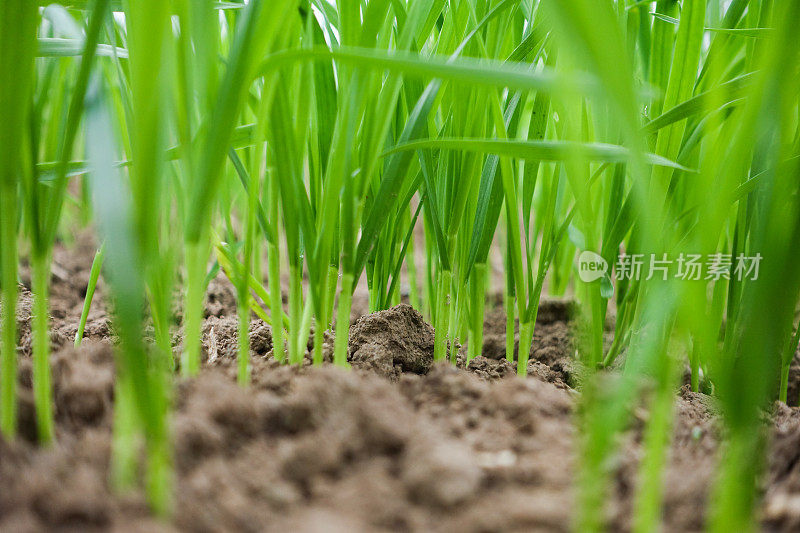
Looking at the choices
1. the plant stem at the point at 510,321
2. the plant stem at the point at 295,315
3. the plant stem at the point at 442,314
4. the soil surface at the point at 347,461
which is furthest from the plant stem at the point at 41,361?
the plant stem at the point at 510,321

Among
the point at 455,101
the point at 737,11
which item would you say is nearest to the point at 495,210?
the point at 455,101

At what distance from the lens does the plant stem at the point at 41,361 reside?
40cm

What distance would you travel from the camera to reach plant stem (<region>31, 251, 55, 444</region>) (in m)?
0.40

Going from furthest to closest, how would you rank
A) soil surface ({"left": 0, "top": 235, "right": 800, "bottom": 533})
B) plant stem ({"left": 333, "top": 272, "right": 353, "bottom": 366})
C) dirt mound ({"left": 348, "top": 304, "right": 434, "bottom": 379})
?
dirt mound ({"left": 348, "top": 304, "right": 434, "bottom": 379}) → plant stem ({"left": 333, "top": 272, "right": 353, "bottom": 366}) → soil surface ({"left": 0, "top": 235, "right": 800, "bottom": 533})

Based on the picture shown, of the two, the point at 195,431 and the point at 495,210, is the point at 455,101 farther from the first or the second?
the point at 195,431

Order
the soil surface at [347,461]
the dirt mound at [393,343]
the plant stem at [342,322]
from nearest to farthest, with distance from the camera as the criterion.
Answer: the soil surface at [347,461] < the plant stem at [342,322] < the dirt mound at [393,343]

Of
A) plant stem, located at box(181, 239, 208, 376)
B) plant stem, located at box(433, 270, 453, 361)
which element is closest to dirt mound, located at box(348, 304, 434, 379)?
plant stem, located at box(433, 270, 453, 361)

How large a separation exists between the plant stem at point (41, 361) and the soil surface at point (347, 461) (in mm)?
15

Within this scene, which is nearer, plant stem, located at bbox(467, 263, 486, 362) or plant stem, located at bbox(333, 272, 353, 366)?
plant stem, located at bbox(333, 272, 353, 366)

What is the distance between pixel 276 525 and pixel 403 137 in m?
0.39

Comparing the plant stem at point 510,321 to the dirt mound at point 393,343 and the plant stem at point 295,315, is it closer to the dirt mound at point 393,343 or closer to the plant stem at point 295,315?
the dirt mound at point 393,343

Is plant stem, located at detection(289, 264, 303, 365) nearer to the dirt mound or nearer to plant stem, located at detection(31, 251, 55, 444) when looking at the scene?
the dirt mound

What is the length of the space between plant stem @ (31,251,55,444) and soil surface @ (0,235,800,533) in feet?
0.05

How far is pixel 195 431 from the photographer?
14.4 inches
